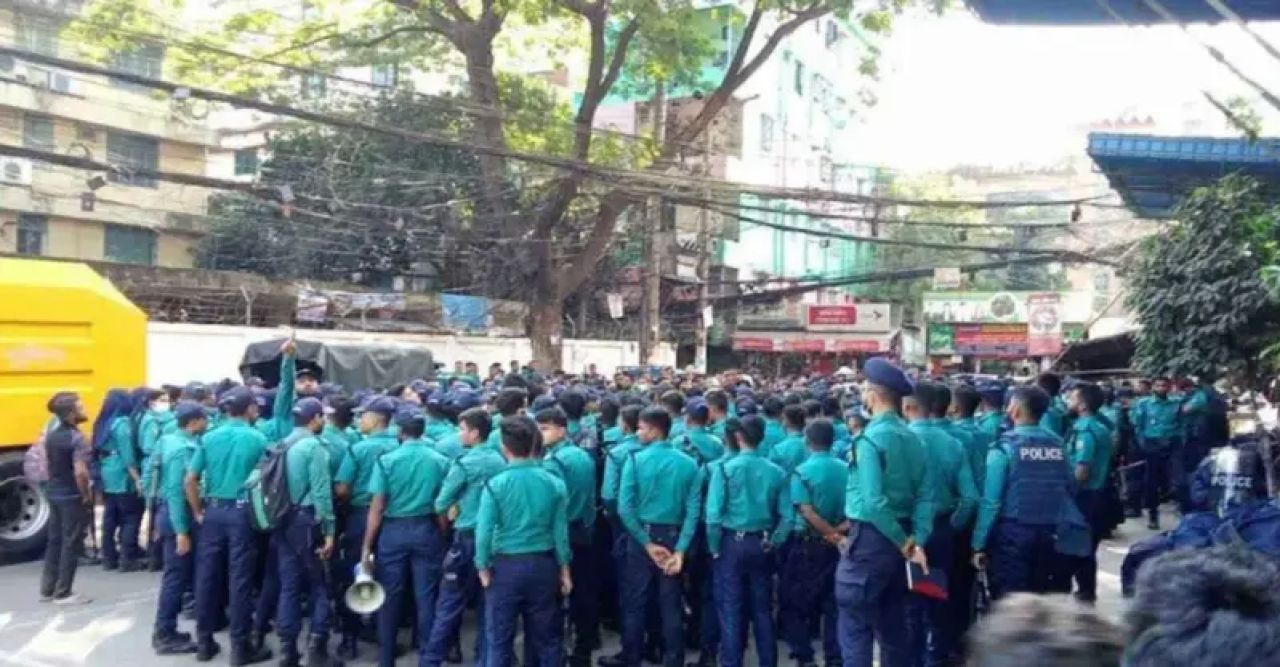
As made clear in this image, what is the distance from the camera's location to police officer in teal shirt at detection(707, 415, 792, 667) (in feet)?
22.3

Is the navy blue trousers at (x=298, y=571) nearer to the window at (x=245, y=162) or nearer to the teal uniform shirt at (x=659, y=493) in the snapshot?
the teal uniform shirt at (x=659, y=493)

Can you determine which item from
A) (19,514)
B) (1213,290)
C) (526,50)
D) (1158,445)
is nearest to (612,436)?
(1213,290)

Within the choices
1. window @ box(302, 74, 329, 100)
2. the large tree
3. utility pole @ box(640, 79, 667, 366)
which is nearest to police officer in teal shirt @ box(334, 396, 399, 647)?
the large tree

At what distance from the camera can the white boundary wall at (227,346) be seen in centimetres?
1747

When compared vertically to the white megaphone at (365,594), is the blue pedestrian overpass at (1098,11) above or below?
above

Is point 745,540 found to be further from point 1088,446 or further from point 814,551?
point 1088,446

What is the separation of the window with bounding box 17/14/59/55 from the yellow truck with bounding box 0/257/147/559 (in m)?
16.3

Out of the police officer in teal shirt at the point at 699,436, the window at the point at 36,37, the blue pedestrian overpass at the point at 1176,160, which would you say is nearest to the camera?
the police officer in teal shirt at the point at 699,436

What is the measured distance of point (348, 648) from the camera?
25.0ft

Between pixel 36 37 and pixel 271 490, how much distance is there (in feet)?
85.8

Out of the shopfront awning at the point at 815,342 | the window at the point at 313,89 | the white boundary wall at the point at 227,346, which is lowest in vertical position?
the white boundary wall at the point at 227,346

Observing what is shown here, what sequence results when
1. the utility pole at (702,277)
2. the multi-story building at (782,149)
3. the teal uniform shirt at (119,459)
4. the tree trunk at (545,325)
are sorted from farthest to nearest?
the multi-story building at (782,149) < the utility pole at (702,277) < the tree trunk at (545,325) < the teal uniform shirt at (119,459)

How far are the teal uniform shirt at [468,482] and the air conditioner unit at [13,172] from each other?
86.1ft

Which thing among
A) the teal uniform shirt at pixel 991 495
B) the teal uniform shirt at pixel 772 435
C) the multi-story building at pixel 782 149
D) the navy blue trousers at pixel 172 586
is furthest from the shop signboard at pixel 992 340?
the navy blue trousers at pixel 172 586
